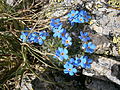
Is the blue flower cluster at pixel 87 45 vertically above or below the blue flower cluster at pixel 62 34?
below

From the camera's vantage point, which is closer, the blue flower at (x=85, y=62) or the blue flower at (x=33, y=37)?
the blue flower at (x=85, y=62)

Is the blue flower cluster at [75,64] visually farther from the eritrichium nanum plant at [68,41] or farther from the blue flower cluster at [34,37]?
the blue flower cluster at [34,37]

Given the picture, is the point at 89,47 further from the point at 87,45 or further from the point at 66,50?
the point at 66,50

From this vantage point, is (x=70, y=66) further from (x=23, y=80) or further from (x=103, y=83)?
(x=23, y=80)

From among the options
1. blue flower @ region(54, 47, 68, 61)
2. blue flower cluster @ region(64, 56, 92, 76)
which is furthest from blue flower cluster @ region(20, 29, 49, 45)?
blue flower cluster @ region(64, 56, 92, 76)

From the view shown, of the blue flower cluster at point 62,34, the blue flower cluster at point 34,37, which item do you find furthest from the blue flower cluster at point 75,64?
the blue flower cluster at point 34,37

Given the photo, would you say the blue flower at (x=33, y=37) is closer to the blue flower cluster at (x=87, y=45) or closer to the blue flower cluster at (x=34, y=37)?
the blue flower cluster at (x=34, y=37)

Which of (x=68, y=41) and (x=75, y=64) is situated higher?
(x=68, y=41)

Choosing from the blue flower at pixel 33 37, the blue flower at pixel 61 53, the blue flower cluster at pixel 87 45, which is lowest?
the blue flower at pixel 61 53

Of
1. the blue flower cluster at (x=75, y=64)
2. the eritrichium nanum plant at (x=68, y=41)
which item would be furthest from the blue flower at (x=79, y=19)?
the blue flower cluster at (x=75, y=64)

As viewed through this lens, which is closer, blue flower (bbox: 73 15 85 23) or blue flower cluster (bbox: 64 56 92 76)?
blue flower cluster (bbox: 64 56 92 76)

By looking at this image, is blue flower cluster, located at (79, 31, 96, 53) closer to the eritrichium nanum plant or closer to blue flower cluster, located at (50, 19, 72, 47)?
the eritrichium nanum plant


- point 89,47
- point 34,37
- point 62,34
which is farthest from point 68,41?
point 34,37
